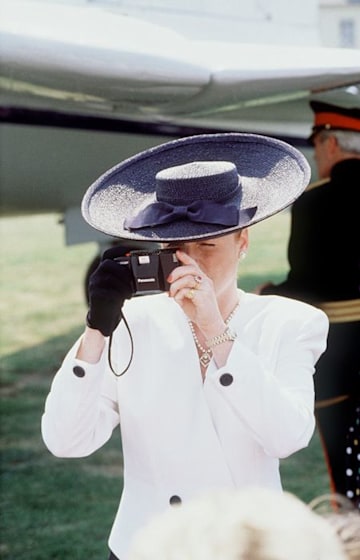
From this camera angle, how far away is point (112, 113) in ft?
20.1

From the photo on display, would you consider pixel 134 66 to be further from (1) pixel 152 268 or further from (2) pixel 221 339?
(2) pixel 221 339

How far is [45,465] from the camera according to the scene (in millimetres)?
5512

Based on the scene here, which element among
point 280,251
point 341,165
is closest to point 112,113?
point 341,165

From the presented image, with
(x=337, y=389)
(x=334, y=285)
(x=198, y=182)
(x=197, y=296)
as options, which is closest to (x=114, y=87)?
(x=334, y=285)

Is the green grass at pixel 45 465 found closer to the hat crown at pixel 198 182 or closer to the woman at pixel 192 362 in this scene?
the woman at pixel 192 362

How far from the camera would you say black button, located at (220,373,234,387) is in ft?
6.86

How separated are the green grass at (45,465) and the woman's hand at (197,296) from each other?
2.40 m

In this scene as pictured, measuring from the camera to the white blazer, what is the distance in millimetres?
141

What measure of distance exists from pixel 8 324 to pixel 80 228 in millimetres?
2900

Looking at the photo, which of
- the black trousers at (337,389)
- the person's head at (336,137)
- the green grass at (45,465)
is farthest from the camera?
the green grass at (45,465)

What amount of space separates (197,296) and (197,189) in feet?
0.91

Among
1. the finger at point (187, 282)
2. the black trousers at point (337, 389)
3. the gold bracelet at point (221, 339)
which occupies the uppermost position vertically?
the finger at point (187, 282)

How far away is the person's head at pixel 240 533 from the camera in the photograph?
42.0 inches

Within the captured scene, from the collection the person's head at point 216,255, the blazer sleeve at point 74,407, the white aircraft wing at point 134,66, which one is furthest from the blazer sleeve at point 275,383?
the white aircraft wing at point 134,66
